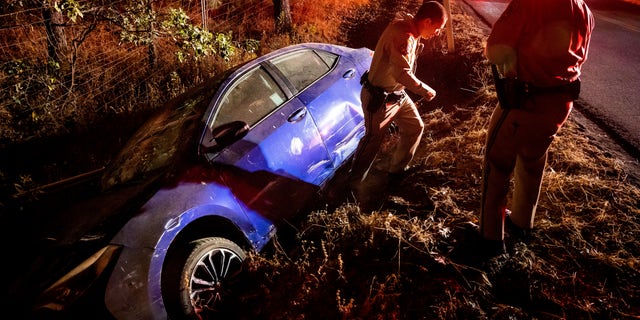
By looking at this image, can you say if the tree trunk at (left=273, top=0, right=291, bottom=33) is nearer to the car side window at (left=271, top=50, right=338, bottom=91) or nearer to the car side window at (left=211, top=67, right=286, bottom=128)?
the car side window at (left=271, top=50, right=338, bottom=91)

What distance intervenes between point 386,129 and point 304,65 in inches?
42.8

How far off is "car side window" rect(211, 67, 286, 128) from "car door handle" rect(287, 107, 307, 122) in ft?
0.56

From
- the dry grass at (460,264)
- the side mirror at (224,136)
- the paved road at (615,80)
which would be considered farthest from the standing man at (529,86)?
the paved road at (615,80)

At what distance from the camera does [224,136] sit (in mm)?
2525

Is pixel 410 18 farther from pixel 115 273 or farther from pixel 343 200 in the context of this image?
pixel 115 273

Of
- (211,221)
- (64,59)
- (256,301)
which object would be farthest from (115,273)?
(64,59)

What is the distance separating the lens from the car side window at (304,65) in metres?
3.34

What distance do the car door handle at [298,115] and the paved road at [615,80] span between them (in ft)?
10.4

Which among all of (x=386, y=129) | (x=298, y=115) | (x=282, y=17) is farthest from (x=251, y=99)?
(x=282, y=17)

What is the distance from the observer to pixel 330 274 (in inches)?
96.7

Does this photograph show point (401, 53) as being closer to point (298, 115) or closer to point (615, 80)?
point (298, 115)

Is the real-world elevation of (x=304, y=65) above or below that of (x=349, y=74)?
above

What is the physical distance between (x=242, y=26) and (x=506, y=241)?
778 centimetres

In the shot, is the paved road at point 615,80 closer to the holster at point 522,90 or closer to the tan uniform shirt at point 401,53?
the holster at point 522,90
